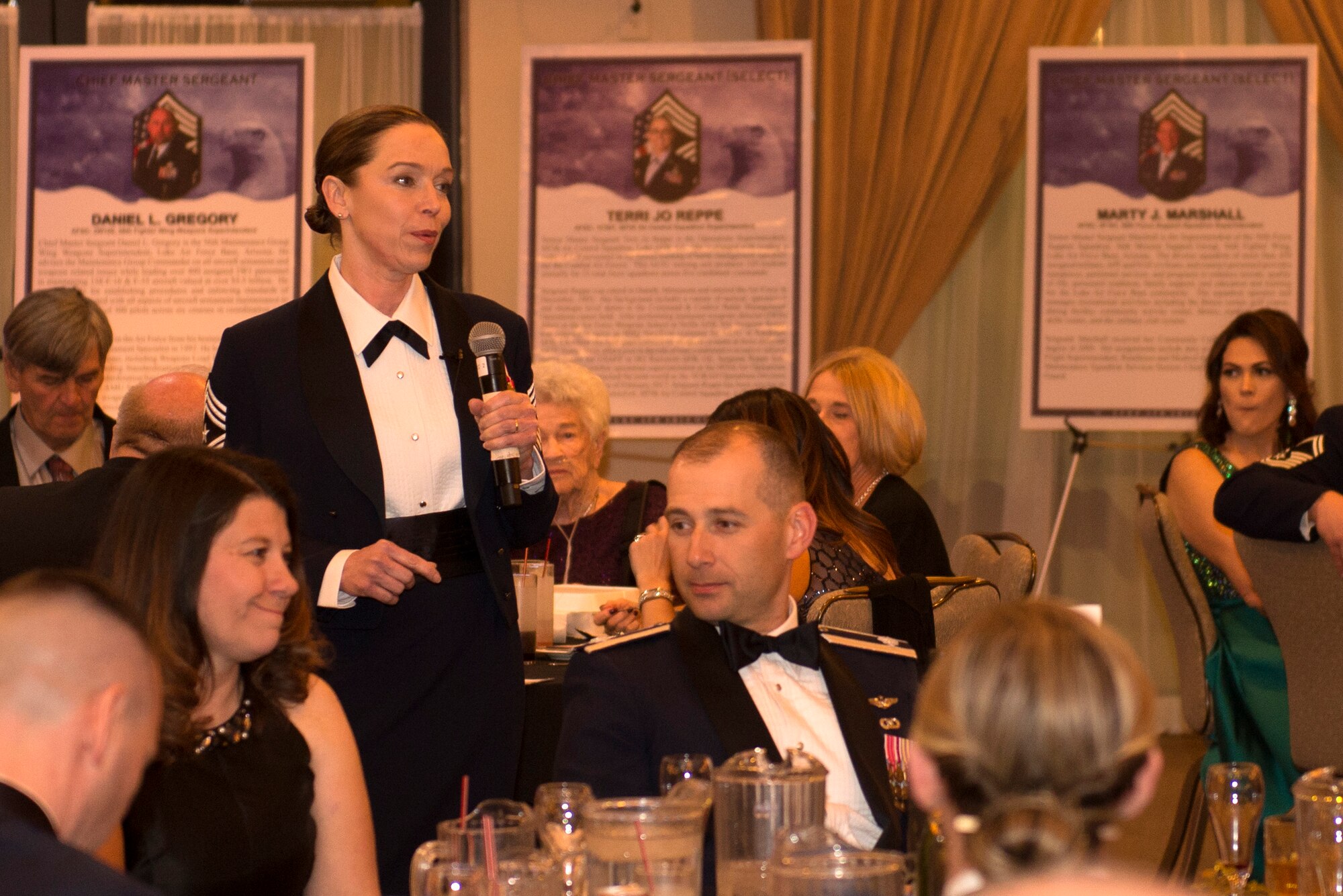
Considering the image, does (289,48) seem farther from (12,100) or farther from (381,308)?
(381,308)

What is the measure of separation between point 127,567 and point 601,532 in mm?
2339

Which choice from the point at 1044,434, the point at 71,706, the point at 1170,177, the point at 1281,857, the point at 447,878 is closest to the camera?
the point at 71,706

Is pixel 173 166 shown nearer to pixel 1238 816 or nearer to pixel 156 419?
pixel 156 419

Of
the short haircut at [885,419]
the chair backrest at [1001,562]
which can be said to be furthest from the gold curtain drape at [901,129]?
the chair backrest at [1001,562]

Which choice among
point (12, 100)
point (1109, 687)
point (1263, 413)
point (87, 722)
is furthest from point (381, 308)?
point (12, 100)

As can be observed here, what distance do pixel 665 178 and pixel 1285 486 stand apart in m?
3.49

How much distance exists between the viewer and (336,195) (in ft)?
8.69

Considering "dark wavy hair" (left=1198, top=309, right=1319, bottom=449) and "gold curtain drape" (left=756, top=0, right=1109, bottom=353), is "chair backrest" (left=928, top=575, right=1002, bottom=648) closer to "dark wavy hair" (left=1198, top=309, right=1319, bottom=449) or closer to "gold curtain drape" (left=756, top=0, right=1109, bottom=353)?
"dark wavy hair" (left=1198, top=309, right=1319, bottom=449)

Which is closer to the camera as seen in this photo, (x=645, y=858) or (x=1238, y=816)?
(x=645, y=858)

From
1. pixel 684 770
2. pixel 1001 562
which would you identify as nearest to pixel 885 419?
pixel 1001 562

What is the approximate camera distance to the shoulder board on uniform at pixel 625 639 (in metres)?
2.21

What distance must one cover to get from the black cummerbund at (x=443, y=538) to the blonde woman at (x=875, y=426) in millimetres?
1700

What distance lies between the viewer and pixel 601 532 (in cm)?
421

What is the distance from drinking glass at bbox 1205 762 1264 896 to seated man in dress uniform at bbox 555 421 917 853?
388mm
